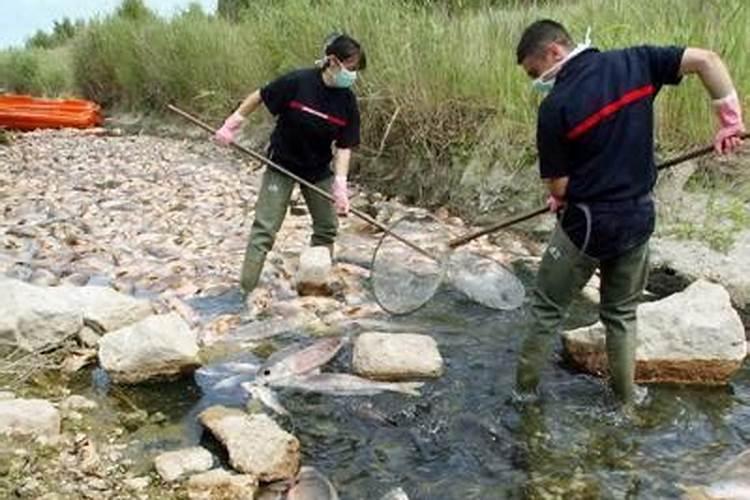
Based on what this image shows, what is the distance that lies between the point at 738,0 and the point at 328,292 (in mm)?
4877

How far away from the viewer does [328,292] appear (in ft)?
21.2

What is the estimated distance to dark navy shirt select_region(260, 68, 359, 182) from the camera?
580cm

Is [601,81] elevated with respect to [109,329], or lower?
elevated

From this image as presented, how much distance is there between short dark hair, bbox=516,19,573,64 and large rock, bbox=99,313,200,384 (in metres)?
2.34

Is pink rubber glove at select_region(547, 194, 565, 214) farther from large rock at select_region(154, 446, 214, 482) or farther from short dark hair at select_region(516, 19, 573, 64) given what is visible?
large rock at select_region(154, 446, 214, 482)

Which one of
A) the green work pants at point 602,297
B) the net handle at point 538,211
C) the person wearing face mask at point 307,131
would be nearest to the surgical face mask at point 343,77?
the person wearing face mask at point 307,131

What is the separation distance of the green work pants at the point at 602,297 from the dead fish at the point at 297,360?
3.95 ft

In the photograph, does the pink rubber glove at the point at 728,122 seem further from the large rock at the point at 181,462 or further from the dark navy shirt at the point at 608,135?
the large rock at the point at 181,462

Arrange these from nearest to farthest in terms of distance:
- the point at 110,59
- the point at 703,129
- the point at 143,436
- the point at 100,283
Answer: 1. the point at 143,436
2. the point at 100,283
3. the point at 703,129
4. the point at 110,59

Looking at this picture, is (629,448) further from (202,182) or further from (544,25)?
(202,182)

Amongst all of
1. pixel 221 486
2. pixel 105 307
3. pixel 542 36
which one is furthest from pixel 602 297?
pixel 105 307

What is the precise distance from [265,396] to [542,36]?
90.0 inches

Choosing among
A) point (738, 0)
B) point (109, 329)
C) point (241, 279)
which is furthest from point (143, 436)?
point (738, 0)

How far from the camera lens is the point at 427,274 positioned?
566cm
